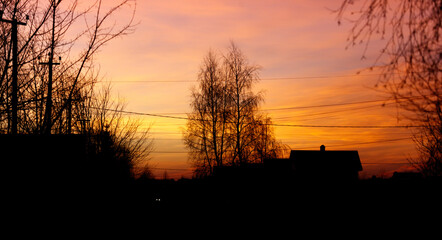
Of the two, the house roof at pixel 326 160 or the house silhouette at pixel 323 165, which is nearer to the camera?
the house silhouette at pixel 323 165

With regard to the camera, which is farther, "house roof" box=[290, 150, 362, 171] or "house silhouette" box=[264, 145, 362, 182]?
"house roof" box=[290, 150, 362, 171]

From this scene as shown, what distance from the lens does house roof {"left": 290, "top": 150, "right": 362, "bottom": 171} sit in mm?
43312

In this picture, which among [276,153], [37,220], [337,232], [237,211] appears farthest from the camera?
[276,153]

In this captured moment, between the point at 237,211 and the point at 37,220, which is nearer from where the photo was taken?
the point at 37,220

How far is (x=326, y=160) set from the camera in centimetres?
4375

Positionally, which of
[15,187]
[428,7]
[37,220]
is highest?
[428,7]

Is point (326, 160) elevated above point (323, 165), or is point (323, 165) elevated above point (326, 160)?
point (326, 160)

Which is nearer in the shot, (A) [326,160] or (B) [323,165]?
(B) [323,165]

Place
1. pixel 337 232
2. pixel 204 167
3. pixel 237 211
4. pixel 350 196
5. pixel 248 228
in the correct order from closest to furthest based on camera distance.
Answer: pixel 337 232 < pixel 248 228 < pixel 350 196 < pixel 237 211 < pixel 204 167

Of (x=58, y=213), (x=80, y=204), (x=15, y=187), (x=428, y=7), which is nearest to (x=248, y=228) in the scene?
(x=80, y=204)

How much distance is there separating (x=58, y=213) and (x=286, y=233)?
7.80 m

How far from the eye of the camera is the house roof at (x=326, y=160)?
43.3 metres

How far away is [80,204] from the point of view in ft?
38.8

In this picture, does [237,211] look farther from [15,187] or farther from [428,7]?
[428,7]
